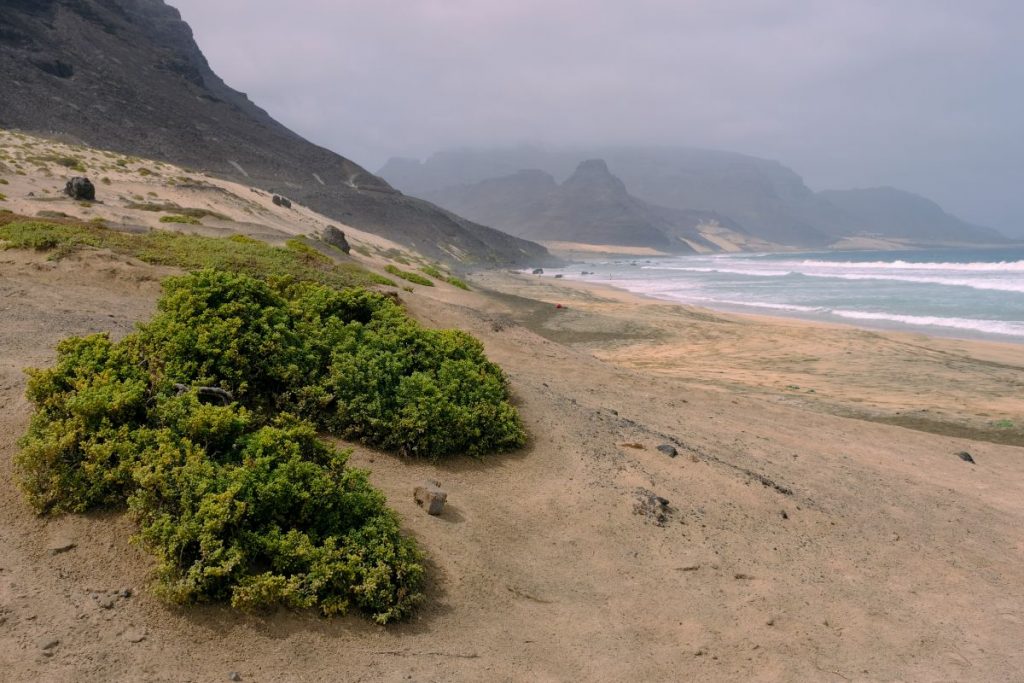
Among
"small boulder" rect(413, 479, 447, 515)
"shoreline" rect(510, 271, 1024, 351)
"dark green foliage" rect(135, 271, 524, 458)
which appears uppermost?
"shoreline" rect(510, 271, 1024, 351)

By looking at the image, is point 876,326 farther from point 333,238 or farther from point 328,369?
point 328,369

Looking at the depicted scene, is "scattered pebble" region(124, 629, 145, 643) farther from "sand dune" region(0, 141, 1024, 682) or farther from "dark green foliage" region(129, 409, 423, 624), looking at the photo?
"dark green foliage" region(129, 409, 423, 624)

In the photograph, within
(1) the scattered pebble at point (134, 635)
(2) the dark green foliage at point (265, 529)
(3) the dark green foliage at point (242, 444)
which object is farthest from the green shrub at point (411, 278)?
(1) the scattered pebble at point (134, 635)

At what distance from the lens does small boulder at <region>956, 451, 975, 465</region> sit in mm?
10406

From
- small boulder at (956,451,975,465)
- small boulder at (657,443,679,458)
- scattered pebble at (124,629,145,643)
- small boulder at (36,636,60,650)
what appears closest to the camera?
small boulder at (36,636,60,650)

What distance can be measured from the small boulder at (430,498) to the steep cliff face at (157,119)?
65322mm

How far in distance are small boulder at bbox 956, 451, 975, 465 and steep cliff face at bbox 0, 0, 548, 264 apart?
210 ft

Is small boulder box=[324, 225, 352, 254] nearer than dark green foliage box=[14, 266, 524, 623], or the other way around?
dark green foliage box=[14, 266, 524, 623]

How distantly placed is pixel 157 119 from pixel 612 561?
273ft

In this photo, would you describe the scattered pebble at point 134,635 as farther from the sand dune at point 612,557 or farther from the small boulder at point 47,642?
→ the small boulder at point 47,642

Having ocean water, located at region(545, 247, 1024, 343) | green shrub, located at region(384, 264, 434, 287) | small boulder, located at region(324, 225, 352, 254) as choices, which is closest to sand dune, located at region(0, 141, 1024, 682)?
green shrub, located at region(384, 264, 434, 287)

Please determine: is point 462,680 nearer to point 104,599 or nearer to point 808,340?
point 104,599

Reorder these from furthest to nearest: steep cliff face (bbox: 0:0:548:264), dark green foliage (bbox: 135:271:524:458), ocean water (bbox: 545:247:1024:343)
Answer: steep cliff face (bbox: 0:0:548:264) < ocean water (bbox: 545:247:1024:343) < dark green foliage (bbox: 135:271:524:458)

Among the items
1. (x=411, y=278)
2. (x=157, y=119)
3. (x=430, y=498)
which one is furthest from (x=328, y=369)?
(x=157, y=119)
